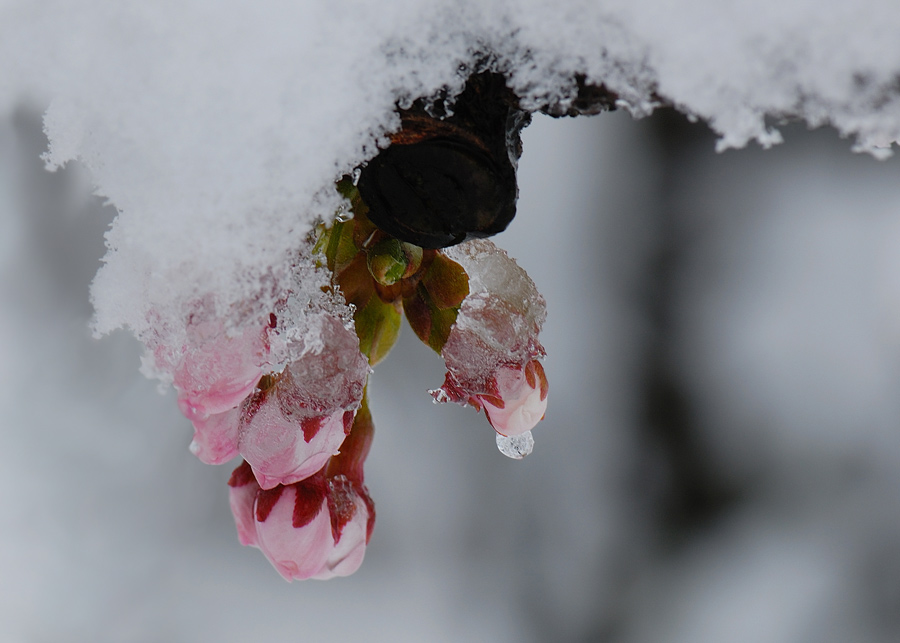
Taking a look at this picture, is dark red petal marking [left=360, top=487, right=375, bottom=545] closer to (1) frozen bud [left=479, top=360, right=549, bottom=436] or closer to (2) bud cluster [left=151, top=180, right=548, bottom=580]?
(2) bud cluster [left=151, top=180, right=548, bottom=580]

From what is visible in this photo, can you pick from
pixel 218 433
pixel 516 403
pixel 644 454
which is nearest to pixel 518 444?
pixel 516 403

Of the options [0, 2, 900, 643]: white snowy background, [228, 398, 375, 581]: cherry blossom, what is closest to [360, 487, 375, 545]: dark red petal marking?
[228, 398, 375, 581]: cherry blossom

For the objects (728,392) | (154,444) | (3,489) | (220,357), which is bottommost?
(220,357)

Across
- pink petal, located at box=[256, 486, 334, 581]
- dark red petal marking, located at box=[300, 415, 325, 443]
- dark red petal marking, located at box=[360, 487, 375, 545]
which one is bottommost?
pink petal, located at box=[256, 486, 334, 581]

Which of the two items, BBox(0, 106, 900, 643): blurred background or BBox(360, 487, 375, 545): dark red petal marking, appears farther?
BBox(0, 106, 900, 643): blurred background

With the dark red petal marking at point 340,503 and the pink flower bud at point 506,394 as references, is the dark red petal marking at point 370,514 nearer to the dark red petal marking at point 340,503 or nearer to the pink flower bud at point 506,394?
the dark red petal marking at point 340,503

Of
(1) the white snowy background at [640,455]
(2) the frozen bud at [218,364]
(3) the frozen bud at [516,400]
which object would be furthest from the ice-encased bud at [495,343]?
(1) the white snowy background at [640,455]

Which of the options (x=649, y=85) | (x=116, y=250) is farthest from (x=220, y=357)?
(x=649, y=85)

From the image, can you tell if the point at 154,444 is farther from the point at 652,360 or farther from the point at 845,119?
the point at 845,119
